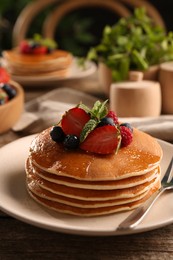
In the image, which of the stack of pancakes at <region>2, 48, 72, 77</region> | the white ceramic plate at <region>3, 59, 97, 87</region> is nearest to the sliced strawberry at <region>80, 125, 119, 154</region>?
the white ceramic plate at <region>3, 59, 97, 87</region>

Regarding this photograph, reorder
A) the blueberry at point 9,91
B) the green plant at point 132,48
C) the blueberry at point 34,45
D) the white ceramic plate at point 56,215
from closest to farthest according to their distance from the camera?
the white ceramic plate at point 56,215, the blueberry at point 9,91, the green plant at point 132,48, the blueberry at point 34,45

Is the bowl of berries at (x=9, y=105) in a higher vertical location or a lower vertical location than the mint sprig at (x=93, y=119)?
lower

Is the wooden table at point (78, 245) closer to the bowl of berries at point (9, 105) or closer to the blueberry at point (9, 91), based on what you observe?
the bowl of berries at point (9, 105)

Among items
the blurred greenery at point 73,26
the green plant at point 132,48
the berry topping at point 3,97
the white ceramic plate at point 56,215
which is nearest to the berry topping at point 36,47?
the green plant at point 132,48

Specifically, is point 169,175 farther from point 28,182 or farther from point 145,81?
point 145,81

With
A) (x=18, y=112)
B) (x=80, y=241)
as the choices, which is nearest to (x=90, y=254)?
(x=80, y=241)

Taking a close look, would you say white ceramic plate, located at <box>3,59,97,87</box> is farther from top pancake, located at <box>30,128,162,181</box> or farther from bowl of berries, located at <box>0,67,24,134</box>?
top pancake, located at <box>30,128,162,181</box>

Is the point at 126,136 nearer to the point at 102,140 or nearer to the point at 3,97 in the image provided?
the point at 102,140
